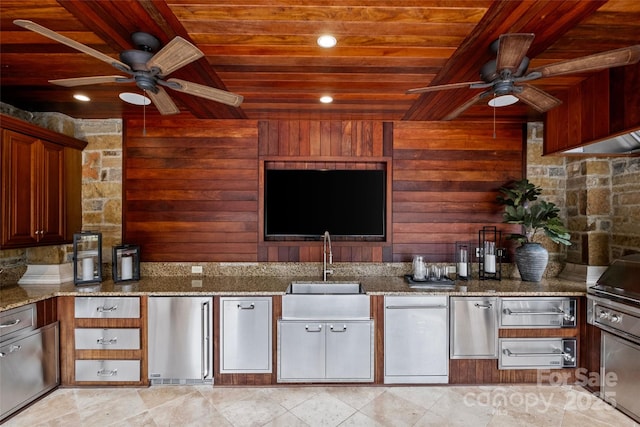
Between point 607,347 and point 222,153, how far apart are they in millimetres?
3844

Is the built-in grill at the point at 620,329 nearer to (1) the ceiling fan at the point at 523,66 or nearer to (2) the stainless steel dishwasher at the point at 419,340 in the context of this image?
(2) the stainless steel dishwasher at the point at 419,340

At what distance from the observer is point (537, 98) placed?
6.82 ft

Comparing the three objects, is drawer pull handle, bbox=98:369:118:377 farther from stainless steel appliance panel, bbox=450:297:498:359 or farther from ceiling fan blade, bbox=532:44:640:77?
ceiling fan blade, bbox=532:44:640:77

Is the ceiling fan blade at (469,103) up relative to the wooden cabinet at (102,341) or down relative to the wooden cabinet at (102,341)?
up

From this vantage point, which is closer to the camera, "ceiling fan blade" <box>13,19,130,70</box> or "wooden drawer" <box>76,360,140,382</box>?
"ceiling fan blade" <box>13,19,130,70</box>

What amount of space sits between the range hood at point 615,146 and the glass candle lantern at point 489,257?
41.4 inches

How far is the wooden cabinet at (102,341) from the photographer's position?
2604mm

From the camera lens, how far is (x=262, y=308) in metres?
2.66

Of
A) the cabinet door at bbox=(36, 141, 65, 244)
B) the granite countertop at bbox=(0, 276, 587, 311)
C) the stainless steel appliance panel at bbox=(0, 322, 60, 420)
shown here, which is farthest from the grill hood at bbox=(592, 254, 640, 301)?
the cabinet door at bbox=(36, 141, 65, 244)

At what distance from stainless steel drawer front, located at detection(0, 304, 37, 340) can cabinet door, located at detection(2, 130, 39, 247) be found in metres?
0.56

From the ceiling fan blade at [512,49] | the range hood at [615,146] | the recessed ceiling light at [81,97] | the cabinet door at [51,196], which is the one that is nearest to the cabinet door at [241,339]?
the cabinet door at [51,196]

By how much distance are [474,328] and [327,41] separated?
8.36 ft

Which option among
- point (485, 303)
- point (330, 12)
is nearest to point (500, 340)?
point (485, 303)

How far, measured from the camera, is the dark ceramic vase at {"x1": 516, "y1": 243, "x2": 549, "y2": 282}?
295 cm
